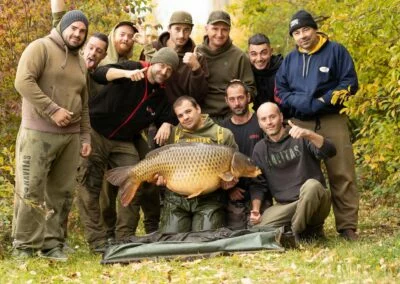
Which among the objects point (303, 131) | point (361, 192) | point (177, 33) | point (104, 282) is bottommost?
point (361, 192)

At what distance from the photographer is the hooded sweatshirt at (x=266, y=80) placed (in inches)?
390

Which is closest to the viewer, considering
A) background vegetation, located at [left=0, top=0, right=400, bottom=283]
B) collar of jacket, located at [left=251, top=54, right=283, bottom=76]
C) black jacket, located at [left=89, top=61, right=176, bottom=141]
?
background vegetation, located at [left=0, top=0, right=400, bottom=283]

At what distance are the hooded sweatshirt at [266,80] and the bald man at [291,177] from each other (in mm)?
1074

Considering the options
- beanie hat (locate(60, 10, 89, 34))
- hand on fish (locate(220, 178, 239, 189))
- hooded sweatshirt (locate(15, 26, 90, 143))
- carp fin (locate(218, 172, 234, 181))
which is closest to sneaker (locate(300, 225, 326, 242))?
hand on fish (locate(220, 178, 239, 189))

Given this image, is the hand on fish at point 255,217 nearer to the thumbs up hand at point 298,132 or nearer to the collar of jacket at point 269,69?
the thumbs up hand at point 298,132

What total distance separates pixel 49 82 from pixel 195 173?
180 cm

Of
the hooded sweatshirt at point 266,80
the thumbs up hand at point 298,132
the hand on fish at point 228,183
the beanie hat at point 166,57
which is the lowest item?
the hand on fish at point 228,183

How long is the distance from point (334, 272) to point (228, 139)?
104 inches

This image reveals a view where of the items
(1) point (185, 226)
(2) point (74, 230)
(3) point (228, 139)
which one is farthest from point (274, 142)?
(2) point (74, 230)

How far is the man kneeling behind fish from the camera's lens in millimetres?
8633

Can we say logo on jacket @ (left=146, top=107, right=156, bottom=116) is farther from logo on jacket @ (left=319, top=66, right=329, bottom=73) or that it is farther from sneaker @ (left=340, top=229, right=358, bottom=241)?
sneaker @ (left=340, top=229, right=358, bottom=241)

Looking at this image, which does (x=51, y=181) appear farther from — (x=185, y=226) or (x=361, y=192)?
(x=361, y=192)

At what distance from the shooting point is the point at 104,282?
23.0 feet

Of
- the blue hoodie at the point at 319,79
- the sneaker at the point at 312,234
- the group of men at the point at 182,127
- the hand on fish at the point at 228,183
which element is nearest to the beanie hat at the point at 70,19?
the group of men at the point at 182,127
